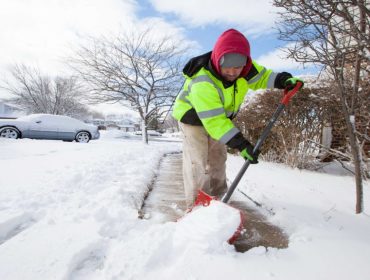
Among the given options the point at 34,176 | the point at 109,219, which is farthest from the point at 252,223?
the point at 34,176

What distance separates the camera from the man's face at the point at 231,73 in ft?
7.27

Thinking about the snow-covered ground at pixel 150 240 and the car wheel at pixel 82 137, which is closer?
the snow-covered ground at pixel 150 240

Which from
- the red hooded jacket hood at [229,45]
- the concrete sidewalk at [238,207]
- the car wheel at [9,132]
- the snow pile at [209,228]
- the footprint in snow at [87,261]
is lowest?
the concrete sidewalk at [238,207]

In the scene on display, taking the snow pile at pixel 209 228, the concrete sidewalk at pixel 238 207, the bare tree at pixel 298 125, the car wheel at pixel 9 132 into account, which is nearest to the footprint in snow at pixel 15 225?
the concrete sidewalk at pixel 238 207

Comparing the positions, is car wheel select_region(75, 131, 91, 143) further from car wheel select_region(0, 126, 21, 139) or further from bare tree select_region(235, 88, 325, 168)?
bare tree select_region(235, 88, 325, 168)

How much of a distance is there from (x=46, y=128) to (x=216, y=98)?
1020cm

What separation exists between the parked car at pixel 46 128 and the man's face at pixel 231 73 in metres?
9.98

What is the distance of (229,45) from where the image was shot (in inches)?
83.4

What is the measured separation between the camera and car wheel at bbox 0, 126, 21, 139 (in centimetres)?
988

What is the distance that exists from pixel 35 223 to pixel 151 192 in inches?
57.6

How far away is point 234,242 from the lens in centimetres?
196

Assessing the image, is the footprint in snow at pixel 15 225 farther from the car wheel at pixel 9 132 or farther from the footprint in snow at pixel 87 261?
the car wheel at pixel 9 132

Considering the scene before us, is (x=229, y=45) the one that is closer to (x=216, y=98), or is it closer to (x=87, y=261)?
(x=216, y=98)

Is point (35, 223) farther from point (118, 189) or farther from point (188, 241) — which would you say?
point (188, 241)
